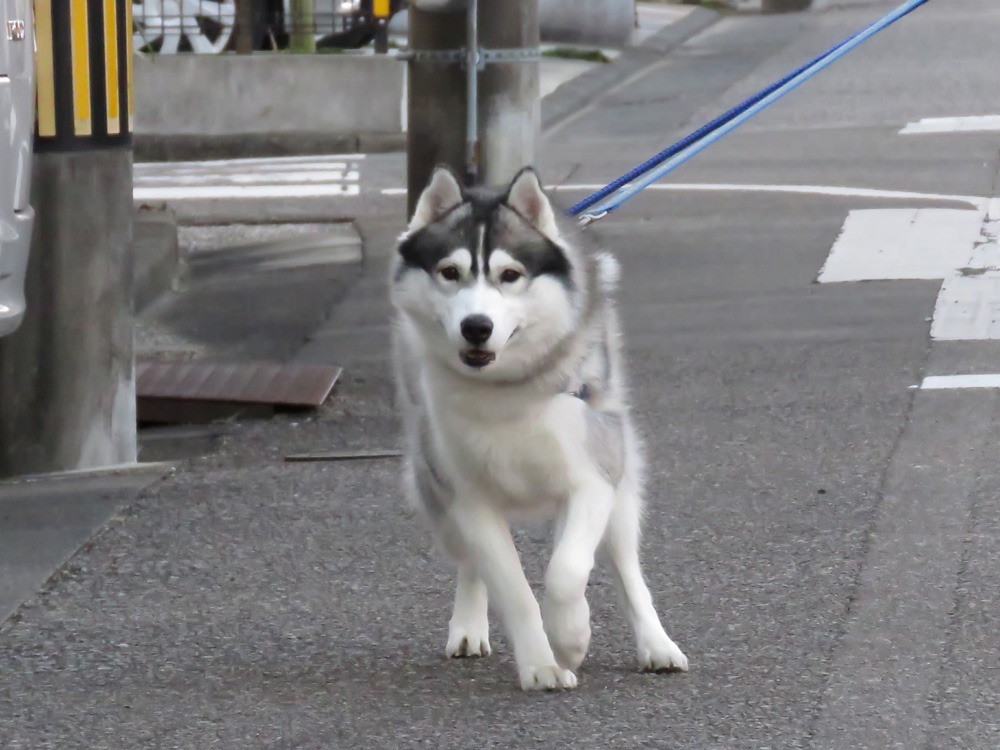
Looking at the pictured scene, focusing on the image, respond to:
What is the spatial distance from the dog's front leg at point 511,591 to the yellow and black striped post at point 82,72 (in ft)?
9.38

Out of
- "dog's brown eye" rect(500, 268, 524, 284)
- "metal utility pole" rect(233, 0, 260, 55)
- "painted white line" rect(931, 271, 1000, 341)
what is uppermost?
"dog's brown eye" rect(500, 268, 524, 284)

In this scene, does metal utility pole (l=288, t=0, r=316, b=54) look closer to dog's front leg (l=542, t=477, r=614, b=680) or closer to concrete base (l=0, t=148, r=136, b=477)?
concrete base (l=0, t=148, r=136, b=477)

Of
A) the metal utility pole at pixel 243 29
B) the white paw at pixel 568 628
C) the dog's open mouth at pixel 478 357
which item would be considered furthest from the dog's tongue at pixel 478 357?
the metal utility pole at pixel 243 29

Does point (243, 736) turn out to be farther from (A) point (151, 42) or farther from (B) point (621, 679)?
(A) point (151, 42)

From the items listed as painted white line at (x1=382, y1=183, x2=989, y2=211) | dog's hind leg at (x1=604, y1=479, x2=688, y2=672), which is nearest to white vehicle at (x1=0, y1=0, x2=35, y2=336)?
dog's hind leg at (x1=604, y1=479, x2=688, y2=672)

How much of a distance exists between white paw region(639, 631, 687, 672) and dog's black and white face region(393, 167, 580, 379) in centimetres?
82

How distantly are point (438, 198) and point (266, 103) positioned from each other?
1122 cm

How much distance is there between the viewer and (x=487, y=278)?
14.6 ft

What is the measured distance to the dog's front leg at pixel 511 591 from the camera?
4.61m

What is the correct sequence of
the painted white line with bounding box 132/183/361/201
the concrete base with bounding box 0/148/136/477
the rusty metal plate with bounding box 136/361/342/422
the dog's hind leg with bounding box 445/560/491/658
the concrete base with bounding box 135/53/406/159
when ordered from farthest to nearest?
the concrete base with bounding box 135/53/406/159
the painted white line with bounding box 132/183/361/201
the rusty metal plate with bounding box 136/361/342/422
the concrete base with bounding box 0/148/136/477
the dog's hind leg with bounding box 445/560/491/658

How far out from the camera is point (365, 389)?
27.7 ft

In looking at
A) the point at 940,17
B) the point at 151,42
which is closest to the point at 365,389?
the point at 151,42

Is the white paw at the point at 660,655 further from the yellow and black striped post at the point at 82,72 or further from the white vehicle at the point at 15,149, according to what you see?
the yellow and black striped post at the point at 82,72

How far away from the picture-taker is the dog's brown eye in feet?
14.6
